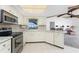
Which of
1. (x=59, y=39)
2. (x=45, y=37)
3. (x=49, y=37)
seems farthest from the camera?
(x=45, y=37)

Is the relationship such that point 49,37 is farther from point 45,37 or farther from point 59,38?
point 59,38

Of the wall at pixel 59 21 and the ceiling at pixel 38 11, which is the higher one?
the ceiling at pixel 38 11

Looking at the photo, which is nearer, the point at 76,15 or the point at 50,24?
the point at 76,15

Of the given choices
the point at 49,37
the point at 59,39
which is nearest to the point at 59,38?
the point at 59,39

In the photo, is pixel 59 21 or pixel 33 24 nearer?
pixel 59 21

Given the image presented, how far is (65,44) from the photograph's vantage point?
15.2 feet

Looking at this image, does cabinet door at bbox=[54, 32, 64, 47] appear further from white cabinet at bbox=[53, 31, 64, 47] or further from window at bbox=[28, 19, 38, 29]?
window at bbox=[28, 19, 38, 29]

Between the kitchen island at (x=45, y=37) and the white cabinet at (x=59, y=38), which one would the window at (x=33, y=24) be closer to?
the kitchen island at (x=45, y=37)

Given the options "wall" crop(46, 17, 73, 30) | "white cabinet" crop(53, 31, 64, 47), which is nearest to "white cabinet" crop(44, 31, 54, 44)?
"white cabinet" crop(53, 31, 64, 47)

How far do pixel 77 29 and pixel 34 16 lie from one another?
1.77 metres

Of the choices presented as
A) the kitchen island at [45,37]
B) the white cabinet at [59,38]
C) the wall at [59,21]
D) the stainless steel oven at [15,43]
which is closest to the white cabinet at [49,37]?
the kitchen island at [45,37]

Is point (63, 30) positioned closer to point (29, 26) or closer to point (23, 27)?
point (29, 26)
